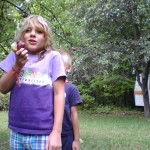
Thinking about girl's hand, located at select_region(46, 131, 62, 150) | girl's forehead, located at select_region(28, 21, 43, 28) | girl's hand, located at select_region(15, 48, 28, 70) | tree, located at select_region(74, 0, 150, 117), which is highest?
tree, located at select_region(74, 0, 150, 117)

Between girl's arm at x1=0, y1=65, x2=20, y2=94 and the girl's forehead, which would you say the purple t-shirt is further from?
the girl's forehead

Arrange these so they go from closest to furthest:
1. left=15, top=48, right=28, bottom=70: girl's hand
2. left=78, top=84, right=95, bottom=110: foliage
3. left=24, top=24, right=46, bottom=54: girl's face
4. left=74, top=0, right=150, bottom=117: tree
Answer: left=15, top=48, right=28, bottom=70: girl's hand, left=24, top=24, right=46, bottom=54: girl's face, left=74, top=0, right=150, bottom=117: tree, left=78, top=84, right=95, bottom=110: foliage

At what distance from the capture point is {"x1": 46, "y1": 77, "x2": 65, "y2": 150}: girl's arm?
5.91 ft

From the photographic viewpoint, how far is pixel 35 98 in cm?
187

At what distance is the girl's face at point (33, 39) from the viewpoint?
6.47 feet

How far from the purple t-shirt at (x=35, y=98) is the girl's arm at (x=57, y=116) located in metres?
0.03

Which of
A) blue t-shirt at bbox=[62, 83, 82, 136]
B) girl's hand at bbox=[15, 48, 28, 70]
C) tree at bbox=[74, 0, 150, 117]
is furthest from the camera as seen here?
tree at bbox=[74, 0, 150, 117]

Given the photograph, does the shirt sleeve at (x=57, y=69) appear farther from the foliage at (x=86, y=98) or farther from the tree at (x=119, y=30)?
the foliage at (x=86, y=98)

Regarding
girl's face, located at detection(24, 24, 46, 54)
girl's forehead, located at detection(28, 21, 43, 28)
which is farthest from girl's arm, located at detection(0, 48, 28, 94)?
girl's forehead, located at detection(28, 21, 43, 28)

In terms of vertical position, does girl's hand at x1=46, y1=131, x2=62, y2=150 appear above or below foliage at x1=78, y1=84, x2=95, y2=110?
above

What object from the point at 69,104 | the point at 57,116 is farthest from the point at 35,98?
the point at 69,104

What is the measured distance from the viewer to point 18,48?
5.67 feet

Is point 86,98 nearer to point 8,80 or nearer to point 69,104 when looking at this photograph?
point 69,104

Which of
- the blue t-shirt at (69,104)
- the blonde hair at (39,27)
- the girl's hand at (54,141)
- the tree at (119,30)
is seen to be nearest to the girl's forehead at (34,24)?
the blonde hair at (39,27)
